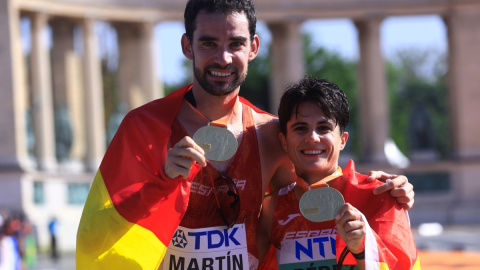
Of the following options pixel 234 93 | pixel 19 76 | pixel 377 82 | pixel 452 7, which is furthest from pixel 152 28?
pixel 234 93

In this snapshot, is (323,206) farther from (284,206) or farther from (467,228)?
(467,228)

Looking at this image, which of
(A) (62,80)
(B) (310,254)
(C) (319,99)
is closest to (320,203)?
(B) (310,254)

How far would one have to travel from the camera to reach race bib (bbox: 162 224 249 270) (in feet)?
33.1

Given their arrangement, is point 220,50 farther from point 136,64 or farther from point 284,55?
point 284,55

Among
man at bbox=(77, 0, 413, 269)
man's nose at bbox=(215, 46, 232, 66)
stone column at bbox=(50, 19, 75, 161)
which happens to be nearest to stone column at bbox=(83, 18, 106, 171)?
stone column at bbox=(50, 19, 75, 161)

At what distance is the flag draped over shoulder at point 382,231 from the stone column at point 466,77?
220ft

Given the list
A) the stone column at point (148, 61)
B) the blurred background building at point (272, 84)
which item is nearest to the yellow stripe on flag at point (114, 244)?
the blurred background building at point (272, 84)

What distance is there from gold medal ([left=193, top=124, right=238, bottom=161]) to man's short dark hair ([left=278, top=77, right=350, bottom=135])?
33.1 inches

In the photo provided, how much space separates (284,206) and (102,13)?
202 feet

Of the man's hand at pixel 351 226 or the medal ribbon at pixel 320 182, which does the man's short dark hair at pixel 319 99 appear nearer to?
the medal ribbon at pixel 320 182

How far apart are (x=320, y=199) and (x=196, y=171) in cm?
133

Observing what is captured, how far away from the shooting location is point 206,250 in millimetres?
10086

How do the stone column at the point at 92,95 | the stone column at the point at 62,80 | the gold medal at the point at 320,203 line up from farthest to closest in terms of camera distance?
the stone column at the point at 62,80 → the stone column at the point at 92,95 → the gold medal at the point at 320,203

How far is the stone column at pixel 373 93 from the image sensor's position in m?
74.8
